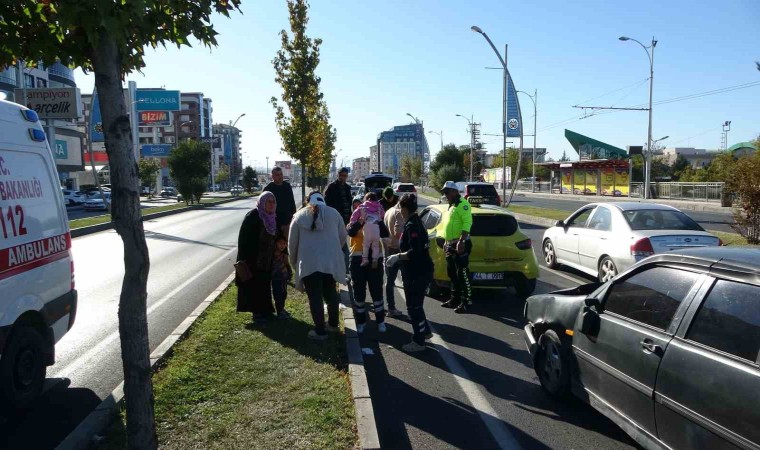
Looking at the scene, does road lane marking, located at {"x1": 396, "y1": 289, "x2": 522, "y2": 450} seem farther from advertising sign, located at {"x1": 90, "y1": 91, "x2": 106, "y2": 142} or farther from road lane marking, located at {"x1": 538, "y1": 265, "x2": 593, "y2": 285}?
advertising sign, located at {"x1": 90, "y1": 91, "x2": 106, "y2": 142}

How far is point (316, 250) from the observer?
6.49 meters

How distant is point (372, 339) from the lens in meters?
7.04

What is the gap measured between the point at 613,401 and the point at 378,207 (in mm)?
3973

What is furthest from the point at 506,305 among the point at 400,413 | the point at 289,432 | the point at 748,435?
the point at 748,435

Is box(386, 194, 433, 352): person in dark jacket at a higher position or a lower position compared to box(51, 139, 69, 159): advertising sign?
lower

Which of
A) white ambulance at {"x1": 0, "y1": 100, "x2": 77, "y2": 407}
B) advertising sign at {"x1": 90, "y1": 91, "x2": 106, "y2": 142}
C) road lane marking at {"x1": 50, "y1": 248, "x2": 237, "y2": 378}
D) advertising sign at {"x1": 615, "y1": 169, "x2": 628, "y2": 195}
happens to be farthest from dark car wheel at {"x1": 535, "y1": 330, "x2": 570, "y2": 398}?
advertising sign at {"x1": 615, "y1": 169, "x2": 628, "y2": 195}

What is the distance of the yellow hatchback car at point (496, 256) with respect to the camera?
8969 mm

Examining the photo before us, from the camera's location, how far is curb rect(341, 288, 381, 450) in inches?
161

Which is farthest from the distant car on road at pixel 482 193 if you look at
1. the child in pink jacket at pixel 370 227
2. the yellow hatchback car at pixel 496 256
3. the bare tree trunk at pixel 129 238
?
the bare tree trunk at pixel 129 238

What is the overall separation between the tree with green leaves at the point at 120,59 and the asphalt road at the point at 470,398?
1.87 meters

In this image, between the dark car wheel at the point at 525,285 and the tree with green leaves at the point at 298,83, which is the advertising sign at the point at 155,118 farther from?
the dark car wheel at the point at 525,285

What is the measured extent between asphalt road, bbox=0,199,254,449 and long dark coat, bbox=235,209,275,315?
1131mm

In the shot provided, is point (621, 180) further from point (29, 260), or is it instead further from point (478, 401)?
point (29, 260)

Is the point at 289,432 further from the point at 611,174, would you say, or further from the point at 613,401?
the point at 611,174
